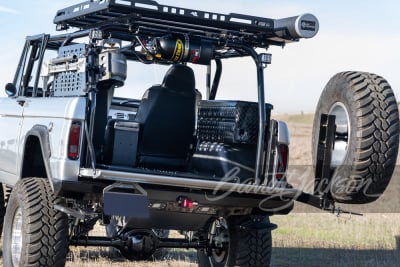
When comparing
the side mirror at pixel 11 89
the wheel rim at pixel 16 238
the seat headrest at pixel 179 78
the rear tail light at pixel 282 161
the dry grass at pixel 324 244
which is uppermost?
the seat headrest at pixel 179 78

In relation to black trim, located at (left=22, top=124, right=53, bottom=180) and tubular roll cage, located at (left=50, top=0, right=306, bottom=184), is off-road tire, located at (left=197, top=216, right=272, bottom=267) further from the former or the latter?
black trim, located at (left=22, top=124, right=53, bottom=180)

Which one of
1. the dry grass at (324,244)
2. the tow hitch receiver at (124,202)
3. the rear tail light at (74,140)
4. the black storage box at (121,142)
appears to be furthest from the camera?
the dry grass at (324,244)

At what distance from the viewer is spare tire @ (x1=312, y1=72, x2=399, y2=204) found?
690 cm

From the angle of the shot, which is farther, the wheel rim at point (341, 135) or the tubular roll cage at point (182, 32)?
the wheel rim at point (341, 135)

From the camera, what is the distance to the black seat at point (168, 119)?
24.5 ft

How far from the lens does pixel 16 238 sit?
7.42 meters

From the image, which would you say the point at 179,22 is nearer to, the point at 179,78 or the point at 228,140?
the point at 179,78

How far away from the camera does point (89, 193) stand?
672cm

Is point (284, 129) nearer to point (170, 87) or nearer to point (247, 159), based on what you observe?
point (247, 159)

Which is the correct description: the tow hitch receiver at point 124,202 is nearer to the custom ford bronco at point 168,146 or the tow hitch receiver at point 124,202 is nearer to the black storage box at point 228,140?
the custom ford bronco at point 168,146

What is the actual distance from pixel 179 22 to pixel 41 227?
193cm

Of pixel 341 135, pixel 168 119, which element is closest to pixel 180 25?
pixel 168 119

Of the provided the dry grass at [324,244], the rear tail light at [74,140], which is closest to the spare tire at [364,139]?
the rear tail light at [74,140]

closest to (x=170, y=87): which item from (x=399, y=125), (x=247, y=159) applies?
(x=247, y=159)
